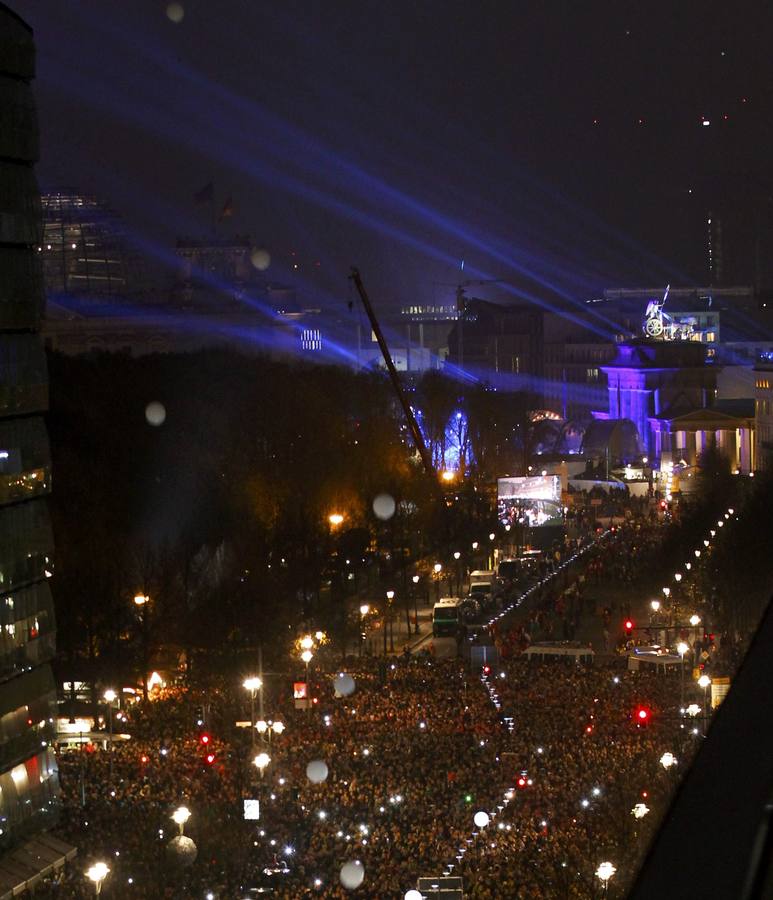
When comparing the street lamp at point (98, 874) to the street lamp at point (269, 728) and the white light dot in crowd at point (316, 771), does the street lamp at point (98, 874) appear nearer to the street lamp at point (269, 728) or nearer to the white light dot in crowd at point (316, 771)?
the white light dot in crowd at point (316, 771)

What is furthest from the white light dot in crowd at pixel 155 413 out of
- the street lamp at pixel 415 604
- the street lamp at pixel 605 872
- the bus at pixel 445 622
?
the street lamp at pixel 605 872

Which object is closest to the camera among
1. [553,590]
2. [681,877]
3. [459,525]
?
[681,877]

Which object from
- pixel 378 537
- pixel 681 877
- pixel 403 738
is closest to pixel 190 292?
pixel 378 537

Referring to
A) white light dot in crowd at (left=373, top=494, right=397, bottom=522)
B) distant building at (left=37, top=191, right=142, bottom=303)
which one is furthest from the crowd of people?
distant building at (left=37, top=191, right=142, bottom=303)

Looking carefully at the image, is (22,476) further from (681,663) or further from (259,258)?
(259,258)

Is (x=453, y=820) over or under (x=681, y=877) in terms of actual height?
under

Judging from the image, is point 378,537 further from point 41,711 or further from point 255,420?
point 41,711
